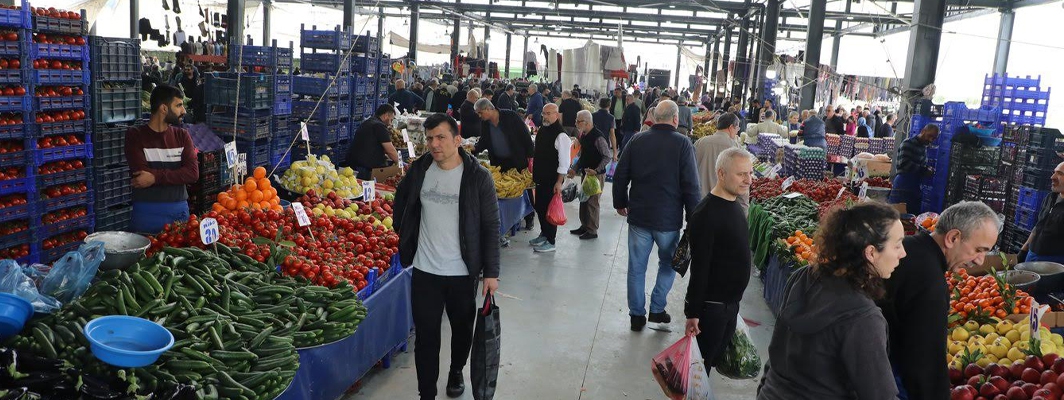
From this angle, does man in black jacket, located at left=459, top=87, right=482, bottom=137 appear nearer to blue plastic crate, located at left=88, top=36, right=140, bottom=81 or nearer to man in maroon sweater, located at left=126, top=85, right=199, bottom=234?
blue plastic crate, located at left=88, top=36, right=140, bottom=81

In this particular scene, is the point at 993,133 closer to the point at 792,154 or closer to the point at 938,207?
the point at 938,207

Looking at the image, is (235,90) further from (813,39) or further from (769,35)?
(769,35)

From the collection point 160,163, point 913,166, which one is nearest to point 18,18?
point 160,163

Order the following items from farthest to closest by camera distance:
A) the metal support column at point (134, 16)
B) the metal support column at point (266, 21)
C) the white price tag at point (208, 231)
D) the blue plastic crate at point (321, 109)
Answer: the metal support column at point (266, 21), the metal support column at point (134, 16), the blue plastic crate at point (321, 109), the white price tag at point (208, 231)

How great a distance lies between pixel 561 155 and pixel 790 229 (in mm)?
2249

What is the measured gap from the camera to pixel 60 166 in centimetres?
625

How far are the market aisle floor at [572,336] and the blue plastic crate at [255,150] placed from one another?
2.68 meters

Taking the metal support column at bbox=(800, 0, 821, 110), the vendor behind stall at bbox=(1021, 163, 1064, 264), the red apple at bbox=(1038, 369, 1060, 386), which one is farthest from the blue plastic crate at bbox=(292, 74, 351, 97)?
the metal support column at bbox=(800, 0, 821, 110)

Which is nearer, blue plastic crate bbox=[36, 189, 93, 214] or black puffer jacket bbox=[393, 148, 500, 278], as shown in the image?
black puffer jacket bbox=[393, 148, 500, 278]

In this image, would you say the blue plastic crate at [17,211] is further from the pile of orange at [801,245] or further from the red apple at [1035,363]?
the red apple at [1035,363]

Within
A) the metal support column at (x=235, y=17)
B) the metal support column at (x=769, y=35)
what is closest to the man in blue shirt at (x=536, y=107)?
the metal support column at (x=769, y=35)

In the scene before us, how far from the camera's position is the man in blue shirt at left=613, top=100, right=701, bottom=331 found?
5.46m

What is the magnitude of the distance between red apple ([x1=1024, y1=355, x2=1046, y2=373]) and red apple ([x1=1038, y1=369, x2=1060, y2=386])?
0.12 meters

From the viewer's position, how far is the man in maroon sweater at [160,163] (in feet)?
16.1
